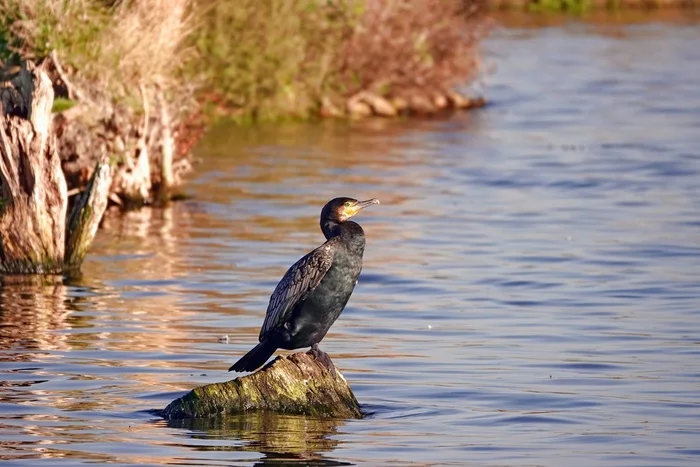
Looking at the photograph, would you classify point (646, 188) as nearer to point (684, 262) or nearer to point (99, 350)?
point (684, 262)

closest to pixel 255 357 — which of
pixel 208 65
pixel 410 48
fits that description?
pixel 208 65

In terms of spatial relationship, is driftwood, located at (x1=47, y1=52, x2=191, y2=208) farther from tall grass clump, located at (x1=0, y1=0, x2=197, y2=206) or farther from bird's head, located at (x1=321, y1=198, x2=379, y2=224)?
bird's head, located at (x1=321, y1=198, x2=379, y2=224)

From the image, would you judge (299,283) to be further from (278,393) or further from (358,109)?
(358,109)

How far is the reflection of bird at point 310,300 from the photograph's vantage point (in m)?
8.94

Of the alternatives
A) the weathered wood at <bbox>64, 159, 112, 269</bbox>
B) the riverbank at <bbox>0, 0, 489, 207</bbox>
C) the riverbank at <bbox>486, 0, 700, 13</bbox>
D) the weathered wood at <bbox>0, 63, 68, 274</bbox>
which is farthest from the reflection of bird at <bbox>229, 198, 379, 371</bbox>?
the riverbank at <bbox>486, 0, 700, 13</bbox>

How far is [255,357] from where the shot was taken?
8.88 m

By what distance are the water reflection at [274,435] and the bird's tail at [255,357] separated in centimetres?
29

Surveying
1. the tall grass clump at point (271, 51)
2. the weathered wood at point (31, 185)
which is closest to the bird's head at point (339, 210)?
the weathered wood at point (31, 185)

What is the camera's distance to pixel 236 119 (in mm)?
27125

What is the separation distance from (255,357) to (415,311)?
412cm

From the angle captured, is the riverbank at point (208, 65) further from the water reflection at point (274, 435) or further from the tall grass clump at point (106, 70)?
the water reflection at point (274, 435)

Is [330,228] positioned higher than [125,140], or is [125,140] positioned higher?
[330,228]

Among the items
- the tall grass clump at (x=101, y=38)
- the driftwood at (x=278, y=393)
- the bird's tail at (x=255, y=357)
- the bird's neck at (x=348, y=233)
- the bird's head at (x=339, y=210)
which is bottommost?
the driftwood at (x=278, y=393)

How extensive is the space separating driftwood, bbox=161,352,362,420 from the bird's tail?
0.24 feet
